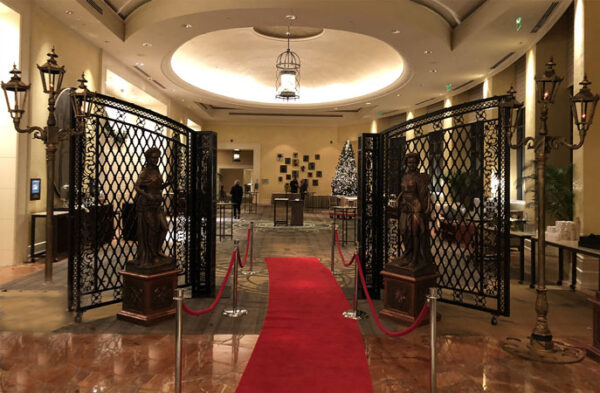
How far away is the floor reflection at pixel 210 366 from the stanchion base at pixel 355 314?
0.65 m

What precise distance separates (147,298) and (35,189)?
496cm

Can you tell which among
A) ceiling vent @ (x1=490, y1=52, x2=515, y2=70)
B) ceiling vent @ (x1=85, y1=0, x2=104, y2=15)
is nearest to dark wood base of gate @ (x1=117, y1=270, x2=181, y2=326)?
ceiling vent @ (x1=85, y1=0, x2=104, y2=15)

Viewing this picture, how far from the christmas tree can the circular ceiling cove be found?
3107mm

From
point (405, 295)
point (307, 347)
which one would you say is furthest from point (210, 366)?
point (405, 295)

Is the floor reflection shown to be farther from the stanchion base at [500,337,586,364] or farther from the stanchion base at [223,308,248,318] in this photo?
the stanchion base at [223,308,248,318]

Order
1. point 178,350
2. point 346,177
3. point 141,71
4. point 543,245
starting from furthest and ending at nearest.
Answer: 1. point 346,177
2. point 141,71
3. point 543,245
4. point 178,350

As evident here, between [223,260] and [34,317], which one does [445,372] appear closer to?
[34,317]

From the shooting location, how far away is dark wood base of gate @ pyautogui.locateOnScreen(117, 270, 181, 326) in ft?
14.8

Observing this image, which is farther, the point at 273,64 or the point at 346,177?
the point at 346,177

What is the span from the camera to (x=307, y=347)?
390 cm

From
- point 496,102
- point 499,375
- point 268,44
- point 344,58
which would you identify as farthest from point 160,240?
point 344,58

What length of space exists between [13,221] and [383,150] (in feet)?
21.2

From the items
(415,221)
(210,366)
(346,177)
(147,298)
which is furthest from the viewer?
(346,177)

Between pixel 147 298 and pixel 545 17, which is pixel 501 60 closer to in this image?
pixel 545 17
